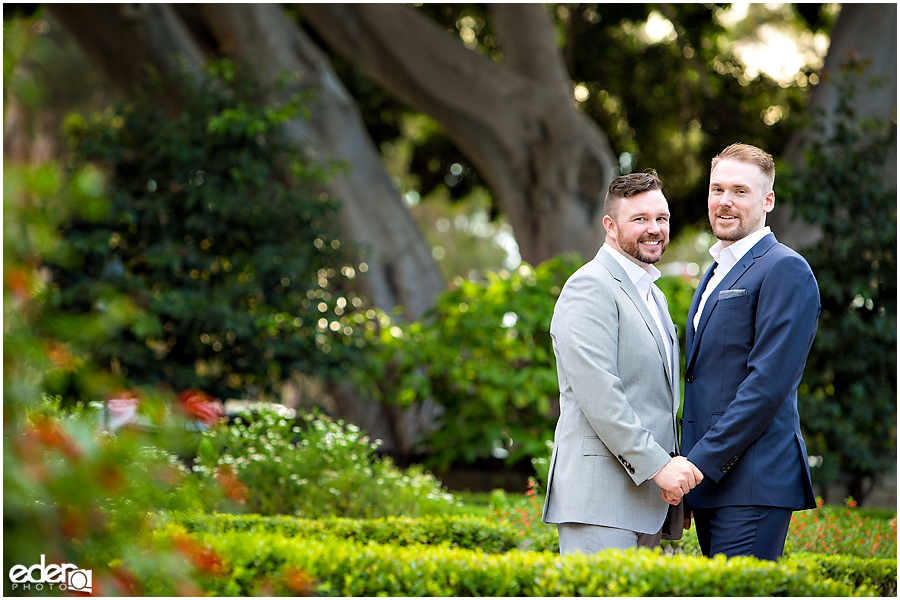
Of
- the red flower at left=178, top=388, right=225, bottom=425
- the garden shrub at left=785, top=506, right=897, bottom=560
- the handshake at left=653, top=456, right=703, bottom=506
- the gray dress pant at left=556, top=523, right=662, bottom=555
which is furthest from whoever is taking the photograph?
the garden shrub at left=785, top=506, right=897, bottom=560

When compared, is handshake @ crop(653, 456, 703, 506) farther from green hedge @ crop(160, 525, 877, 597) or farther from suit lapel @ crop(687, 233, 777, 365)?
suit lapel @ crop(687, 233, 777, 365)

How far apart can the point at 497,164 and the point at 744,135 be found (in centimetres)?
408

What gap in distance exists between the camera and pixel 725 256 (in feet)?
11.0

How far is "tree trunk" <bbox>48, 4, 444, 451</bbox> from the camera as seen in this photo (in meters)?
9.62

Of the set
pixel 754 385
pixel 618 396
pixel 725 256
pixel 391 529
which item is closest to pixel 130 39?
pixel 391 529

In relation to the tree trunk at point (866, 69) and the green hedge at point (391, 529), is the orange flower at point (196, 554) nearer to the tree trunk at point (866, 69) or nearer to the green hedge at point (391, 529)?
the green hedge at point (391, 529)

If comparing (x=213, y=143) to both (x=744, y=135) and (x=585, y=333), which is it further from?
(x=744, y=135)

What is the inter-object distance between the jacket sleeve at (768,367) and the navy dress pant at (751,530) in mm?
178

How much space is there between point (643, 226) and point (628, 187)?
0.51 feet

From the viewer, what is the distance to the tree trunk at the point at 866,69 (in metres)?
9.81

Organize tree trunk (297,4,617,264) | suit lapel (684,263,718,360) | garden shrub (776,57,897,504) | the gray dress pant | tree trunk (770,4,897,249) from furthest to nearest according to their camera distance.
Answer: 1. tree trunk (297,4,617,264)
2. tree trunk (770,4,897,249)
3. garden shrub (776,57,897,504)
4. suit lapel (684,263,718,360)
5. the gray dress pant

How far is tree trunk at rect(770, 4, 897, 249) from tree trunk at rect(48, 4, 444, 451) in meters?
4.26

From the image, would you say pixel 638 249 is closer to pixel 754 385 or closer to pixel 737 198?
pixel 737 198

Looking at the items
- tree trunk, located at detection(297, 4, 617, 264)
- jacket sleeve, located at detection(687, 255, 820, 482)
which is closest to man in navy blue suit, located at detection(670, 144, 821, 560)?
jacket sleeve, located at detection(687, 255, 820, 482)
